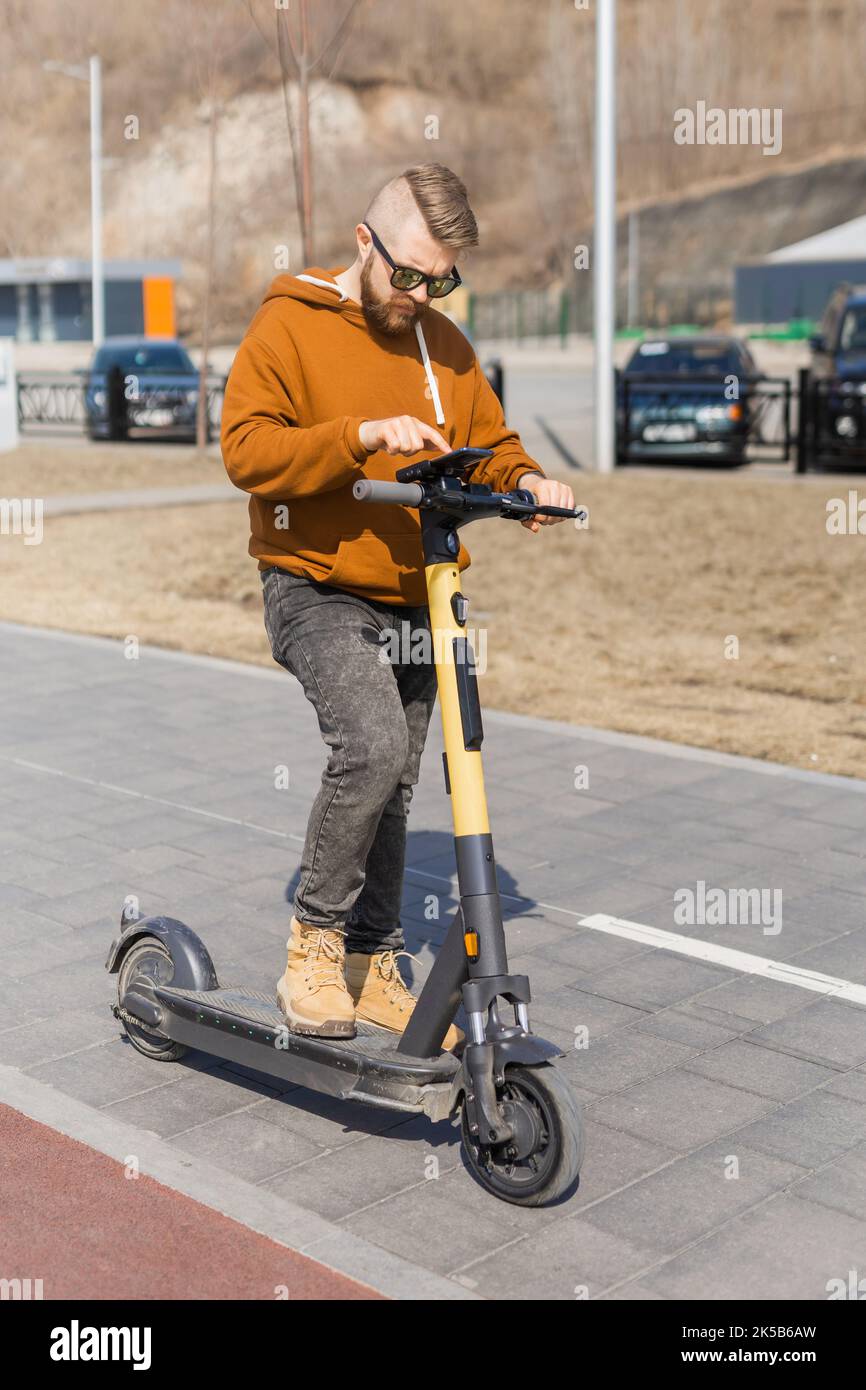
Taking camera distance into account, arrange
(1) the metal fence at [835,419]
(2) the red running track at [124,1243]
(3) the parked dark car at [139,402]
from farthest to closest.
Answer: (3) the parked dark car at [139,402] < (1) the metal fence at [835,419] < (2) the red running track at [124,1243]

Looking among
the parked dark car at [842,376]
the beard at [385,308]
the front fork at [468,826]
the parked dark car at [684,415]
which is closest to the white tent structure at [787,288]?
the parked dark car at [842,376]

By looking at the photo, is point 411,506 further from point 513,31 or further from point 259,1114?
point 513,31

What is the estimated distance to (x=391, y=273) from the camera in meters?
3.42

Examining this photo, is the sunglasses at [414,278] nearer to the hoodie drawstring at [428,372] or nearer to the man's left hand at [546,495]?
the hoodie drawstring at [428,372]

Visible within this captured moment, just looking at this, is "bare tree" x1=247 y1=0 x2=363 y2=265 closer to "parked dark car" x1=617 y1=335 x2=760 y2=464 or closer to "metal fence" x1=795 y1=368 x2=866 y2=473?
"parked dark car" x1=617 y1=335 x2=760 y2=464

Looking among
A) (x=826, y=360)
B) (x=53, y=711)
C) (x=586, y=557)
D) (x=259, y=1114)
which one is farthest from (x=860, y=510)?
(x=259, y=1114)

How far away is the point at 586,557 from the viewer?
12.8 metres

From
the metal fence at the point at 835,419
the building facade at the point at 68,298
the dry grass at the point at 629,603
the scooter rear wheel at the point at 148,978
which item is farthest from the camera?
the building facade at the point at 68,298

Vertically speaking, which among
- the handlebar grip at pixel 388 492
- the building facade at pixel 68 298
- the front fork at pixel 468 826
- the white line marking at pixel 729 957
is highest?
the building facade at pixel 68 298

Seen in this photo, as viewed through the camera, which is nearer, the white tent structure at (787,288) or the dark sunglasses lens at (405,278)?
the dark sunglasses lens at (405,278)

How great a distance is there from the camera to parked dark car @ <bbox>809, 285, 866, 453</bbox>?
722 inches

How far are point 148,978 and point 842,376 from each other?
16.1 m

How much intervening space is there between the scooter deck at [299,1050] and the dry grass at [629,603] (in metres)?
3.73

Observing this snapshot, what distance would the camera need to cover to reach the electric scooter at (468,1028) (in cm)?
326
